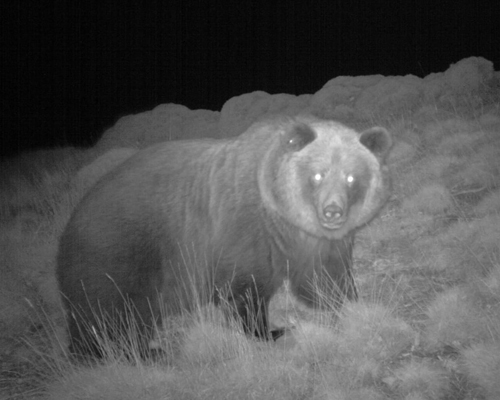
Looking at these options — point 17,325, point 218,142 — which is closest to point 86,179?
point 17,325

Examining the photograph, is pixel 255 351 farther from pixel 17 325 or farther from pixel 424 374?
pixel 17 325

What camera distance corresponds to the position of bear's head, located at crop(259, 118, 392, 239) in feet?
15.1

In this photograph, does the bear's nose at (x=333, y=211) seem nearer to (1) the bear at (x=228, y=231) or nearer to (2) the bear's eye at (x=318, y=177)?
(1) the bear at (x=228, y=231)

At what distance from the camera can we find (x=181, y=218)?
197 inches

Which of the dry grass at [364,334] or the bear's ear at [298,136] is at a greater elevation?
the bear's ear at [298,136]

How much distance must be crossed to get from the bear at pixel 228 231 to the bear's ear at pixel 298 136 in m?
0.01

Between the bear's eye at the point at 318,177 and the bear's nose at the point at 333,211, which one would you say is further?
the bear's eye at the point at 318,177

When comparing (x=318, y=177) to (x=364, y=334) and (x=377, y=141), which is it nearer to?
(x=377, y=141)

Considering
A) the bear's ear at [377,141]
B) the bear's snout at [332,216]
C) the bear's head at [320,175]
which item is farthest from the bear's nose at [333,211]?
the bear's ear at [377,141]

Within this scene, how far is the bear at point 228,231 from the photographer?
183 inches

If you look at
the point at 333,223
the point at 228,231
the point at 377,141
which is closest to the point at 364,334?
the point at 333,223

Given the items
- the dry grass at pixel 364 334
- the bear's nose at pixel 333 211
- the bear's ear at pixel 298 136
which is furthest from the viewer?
the bear's ear at pixel 298 136

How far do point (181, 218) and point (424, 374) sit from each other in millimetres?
2587

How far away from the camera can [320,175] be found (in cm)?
461
